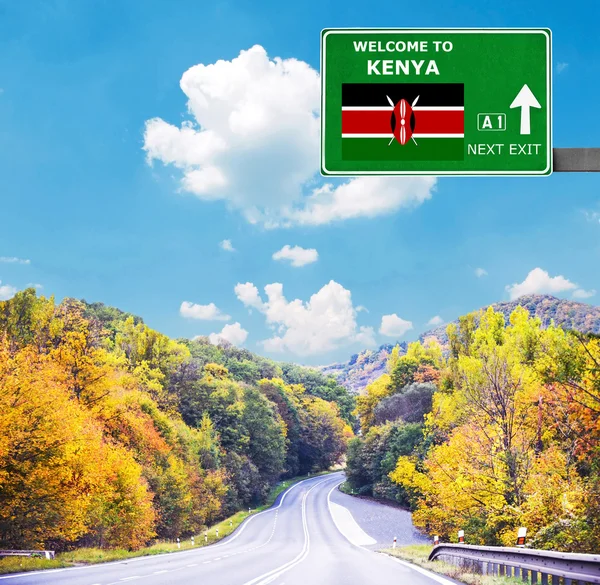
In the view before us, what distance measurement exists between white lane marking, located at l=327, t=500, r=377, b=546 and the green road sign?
37.3 metres

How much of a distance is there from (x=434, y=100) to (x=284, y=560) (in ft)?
54.5

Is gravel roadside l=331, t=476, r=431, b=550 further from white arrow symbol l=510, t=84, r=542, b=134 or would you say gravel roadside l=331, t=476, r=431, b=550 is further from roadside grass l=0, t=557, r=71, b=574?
white arrow symbol l=510, t=84, r=542, b=134

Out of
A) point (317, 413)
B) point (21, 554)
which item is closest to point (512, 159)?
point (21, 554)

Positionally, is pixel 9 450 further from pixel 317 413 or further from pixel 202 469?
pixel 317 413

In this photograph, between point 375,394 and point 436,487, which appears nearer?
point 436,487

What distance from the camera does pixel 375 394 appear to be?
251ft

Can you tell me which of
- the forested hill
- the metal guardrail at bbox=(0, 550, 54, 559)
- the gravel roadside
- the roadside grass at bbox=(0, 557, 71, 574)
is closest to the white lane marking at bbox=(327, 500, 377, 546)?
the gravel roadside

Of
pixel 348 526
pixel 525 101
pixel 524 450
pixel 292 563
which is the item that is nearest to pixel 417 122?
pixel 525 101

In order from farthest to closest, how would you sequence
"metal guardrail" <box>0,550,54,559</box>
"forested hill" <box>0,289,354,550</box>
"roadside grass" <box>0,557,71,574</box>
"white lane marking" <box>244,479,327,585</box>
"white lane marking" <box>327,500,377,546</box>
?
1. "white lane marking" <box>327,500,377,546</box>
2. "forested hill" <box>0,289,354,550</box>
3. "metal guardrail" <box>0,550,54,559</box>
4. "roadside grass" <box>0,557,71,574</box>
5. "white lane marking" <box>244,479,327,585</box>

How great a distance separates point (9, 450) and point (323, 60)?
853 inches

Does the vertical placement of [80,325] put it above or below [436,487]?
above

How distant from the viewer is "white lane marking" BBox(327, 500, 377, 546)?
42.3 m

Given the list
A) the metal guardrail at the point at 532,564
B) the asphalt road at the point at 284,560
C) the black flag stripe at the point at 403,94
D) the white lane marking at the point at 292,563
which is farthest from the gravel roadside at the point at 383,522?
the black flag stripe at the point at 403,94

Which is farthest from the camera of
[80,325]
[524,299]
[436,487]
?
[524,299]
